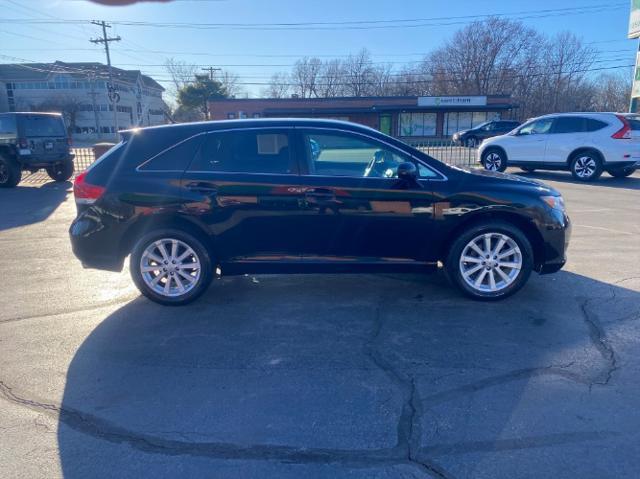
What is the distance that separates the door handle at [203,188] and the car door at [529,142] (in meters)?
12.2

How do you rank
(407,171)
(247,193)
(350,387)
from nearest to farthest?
(350,387) → (407,171) → (247,193)

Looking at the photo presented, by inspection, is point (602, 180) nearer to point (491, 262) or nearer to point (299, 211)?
point (491, 262)

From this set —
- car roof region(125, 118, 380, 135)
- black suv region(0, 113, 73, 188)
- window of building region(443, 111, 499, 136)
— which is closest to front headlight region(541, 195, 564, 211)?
car roof region(125, 118, 380, 135)

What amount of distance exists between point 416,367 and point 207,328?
6.22ft

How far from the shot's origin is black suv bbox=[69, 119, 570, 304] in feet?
15.2

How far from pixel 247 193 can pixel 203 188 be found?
433 mm

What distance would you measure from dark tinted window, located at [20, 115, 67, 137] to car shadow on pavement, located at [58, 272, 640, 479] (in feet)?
36.6

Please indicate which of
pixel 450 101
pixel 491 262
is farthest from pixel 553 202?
pixel 450 101

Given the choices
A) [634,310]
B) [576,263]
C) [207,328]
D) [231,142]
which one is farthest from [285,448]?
[576,263]

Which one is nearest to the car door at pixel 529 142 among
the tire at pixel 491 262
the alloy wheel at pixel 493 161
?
the alloy wheel at pixel 493 161

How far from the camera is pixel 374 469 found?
8.27 ft

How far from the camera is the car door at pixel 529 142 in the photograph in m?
14.0

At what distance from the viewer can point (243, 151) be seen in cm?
474

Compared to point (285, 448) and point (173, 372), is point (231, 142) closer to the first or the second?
point (173, 372)
